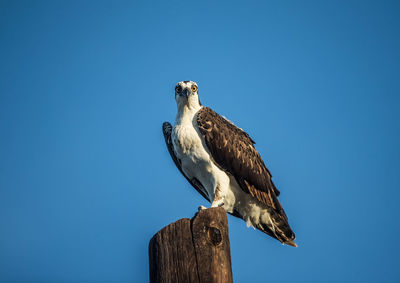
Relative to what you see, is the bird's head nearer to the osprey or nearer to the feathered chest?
the osprey

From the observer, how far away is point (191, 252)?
11.7ft

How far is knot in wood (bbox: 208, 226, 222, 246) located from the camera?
368 centimetres

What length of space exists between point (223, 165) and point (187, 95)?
1.33 metres


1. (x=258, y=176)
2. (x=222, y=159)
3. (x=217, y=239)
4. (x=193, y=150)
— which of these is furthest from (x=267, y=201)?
(x=217, y=239)

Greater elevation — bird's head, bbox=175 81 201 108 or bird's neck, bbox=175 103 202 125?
bird's head, bbox=175 81 201 108

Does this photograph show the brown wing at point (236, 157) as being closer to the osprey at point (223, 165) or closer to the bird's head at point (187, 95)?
the osprey at point (223, 165)

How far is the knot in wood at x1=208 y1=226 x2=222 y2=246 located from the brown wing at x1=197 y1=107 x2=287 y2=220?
291cm

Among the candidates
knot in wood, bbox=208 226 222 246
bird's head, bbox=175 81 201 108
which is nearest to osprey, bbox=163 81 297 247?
bird's head, bbox=175 81 201 108

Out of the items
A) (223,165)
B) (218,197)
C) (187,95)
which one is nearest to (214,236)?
Answer: (218,197)

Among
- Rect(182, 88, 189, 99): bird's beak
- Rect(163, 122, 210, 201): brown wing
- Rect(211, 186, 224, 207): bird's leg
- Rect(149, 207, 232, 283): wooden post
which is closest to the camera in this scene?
Rect(149, 207, 232, 283): wooden post

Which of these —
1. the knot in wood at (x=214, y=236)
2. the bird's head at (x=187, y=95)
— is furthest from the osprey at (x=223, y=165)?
the knot in wood at (x=214, y=236)

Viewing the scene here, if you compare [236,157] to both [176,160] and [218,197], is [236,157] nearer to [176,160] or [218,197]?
[218,197]

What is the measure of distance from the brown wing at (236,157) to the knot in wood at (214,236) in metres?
2.91

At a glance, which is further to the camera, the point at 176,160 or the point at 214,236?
the point at 176,160
